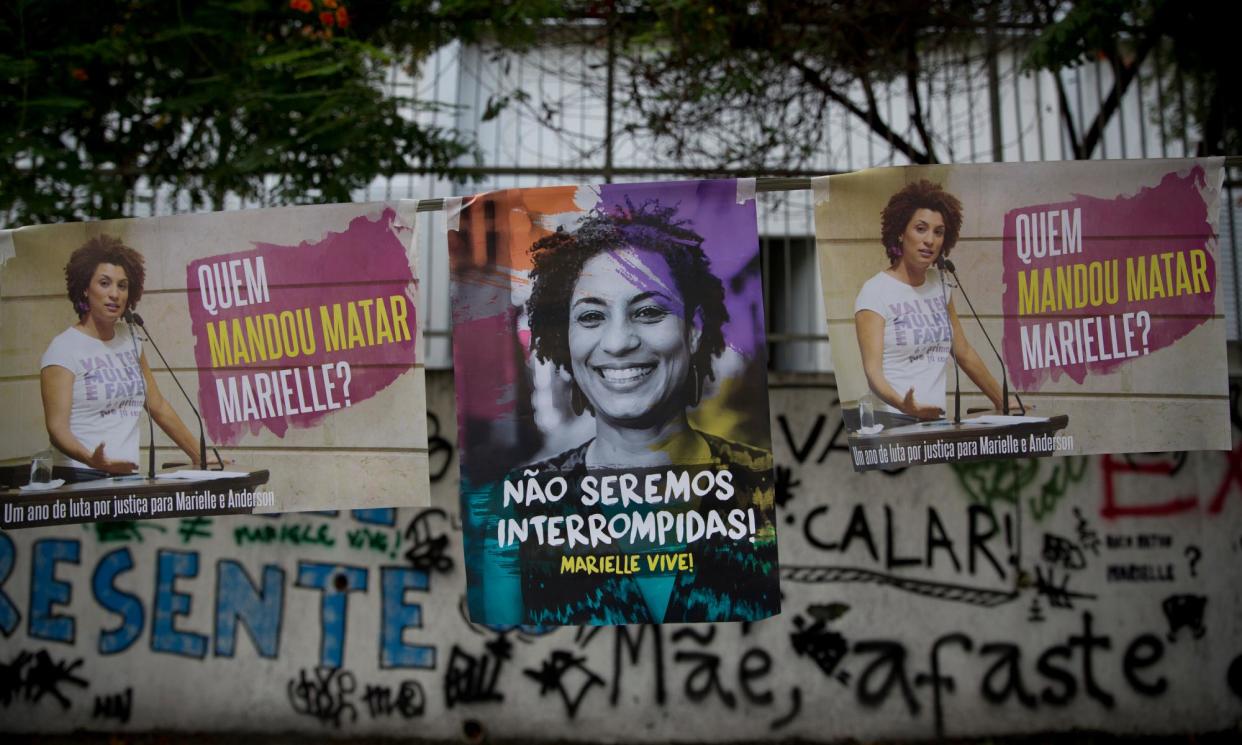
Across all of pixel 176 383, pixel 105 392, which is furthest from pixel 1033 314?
pixel 105 392

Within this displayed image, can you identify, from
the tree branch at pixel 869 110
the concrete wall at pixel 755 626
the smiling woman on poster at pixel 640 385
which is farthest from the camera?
the tree branch at pixel 869 110

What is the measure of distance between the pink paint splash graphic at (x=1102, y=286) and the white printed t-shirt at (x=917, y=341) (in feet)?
0.78

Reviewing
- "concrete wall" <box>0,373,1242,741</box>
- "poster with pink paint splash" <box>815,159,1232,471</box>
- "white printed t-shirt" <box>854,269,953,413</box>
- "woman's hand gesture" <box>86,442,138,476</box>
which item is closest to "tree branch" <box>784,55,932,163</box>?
"concrete wall" <box>0,373,1242,741</box>

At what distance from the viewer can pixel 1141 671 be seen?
5.31 metres

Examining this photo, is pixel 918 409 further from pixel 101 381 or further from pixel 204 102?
pixel 204 102

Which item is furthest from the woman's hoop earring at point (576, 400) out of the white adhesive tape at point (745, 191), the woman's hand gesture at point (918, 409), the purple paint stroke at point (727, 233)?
the woman's hand gesture at point (918, 409)

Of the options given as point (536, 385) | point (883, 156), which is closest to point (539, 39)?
point (883, 156)

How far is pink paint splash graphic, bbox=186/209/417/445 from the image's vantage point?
3.46m

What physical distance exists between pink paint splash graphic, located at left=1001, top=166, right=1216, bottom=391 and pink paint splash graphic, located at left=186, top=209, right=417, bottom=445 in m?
2.25

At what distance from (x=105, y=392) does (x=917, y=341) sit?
121 inches

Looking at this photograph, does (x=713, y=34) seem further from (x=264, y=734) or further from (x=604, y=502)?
(x=264, y=734)

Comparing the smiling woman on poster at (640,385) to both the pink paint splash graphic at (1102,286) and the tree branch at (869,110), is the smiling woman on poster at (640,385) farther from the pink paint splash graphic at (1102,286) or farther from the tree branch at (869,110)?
the tree branch at (869,110)

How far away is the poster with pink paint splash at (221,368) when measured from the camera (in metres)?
3.46

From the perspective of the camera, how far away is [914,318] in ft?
10.9
